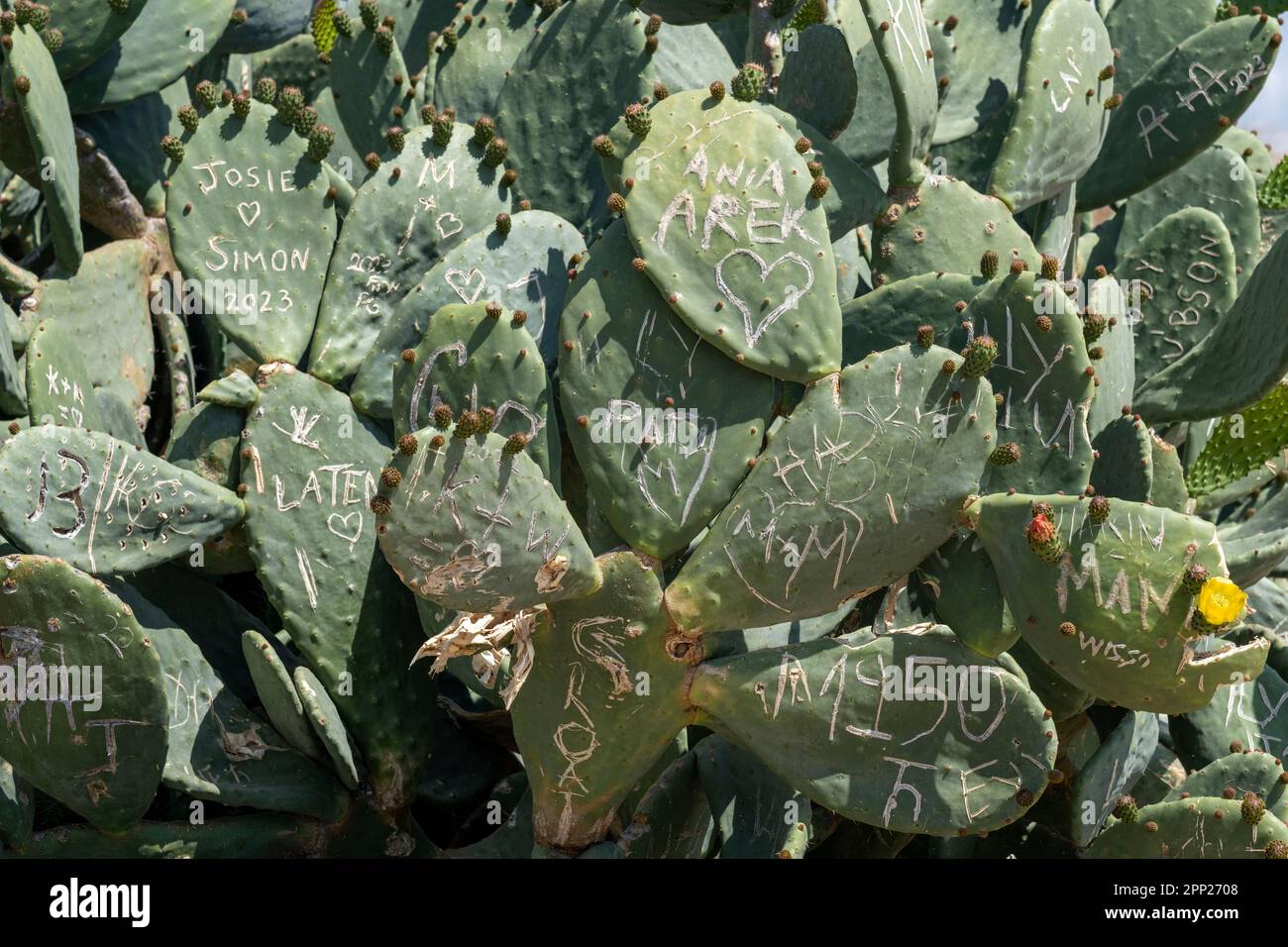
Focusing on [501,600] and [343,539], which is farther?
[343,539]

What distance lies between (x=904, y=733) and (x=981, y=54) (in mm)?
1613

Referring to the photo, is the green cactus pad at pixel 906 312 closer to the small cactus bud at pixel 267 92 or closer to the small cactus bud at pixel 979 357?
the small cactus bud at pixel 979 357

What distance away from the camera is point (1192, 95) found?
9.82 ft

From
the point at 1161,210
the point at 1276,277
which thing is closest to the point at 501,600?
the point at 1276,277

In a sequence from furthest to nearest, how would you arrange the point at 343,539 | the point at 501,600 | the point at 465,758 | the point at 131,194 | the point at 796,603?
the point at 131,194, the point at 465,758, the point at 343,539, the point at 796,603, the point at 501,600

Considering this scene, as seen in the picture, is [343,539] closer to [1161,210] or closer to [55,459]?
[55,459]

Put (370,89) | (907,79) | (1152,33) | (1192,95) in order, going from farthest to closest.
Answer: (1152,33), (370,89), (1192,95), (907,79)

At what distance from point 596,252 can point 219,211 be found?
2.37 feet

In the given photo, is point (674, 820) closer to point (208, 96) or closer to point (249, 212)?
point (249, 212)

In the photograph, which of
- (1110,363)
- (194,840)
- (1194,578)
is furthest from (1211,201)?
(194,840)

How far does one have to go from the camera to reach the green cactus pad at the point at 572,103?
8.94 feet

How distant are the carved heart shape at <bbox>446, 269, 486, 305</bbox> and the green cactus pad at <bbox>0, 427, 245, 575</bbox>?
0.48 m

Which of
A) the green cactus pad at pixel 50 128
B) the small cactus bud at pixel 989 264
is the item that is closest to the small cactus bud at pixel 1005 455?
the small cactus bud at pixel 989 264
